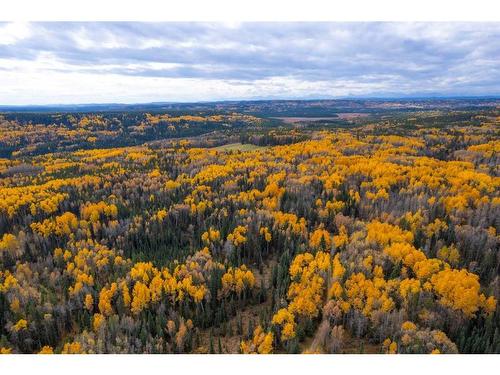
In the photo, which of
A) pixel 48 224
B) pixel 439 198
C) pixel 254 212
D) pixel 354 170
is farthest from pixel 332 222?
pixel 48 224

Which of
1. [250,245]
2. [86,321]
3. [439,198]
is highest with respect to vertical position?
[439,198]

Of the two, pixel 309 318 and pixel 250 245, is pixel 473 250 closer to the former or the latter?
pixel 309 318

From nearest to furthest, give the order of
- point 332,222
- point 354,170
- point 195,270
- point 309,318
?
point 309,318, point 195,270, point 332,222, point 354,170

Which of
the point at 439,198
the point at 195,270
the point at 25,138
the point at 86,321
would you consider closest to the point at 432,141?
the point at 439,198

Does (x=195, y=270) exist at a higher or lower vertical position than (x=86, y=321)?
higher

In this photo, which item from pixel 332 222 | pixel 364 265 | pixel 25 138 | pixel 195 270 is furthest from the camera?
pixel 25 138

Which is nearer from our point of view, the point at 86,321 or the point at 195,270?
the point at 86,321

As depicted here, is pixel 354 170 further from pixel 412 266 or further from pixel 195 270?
pixel 195 270
